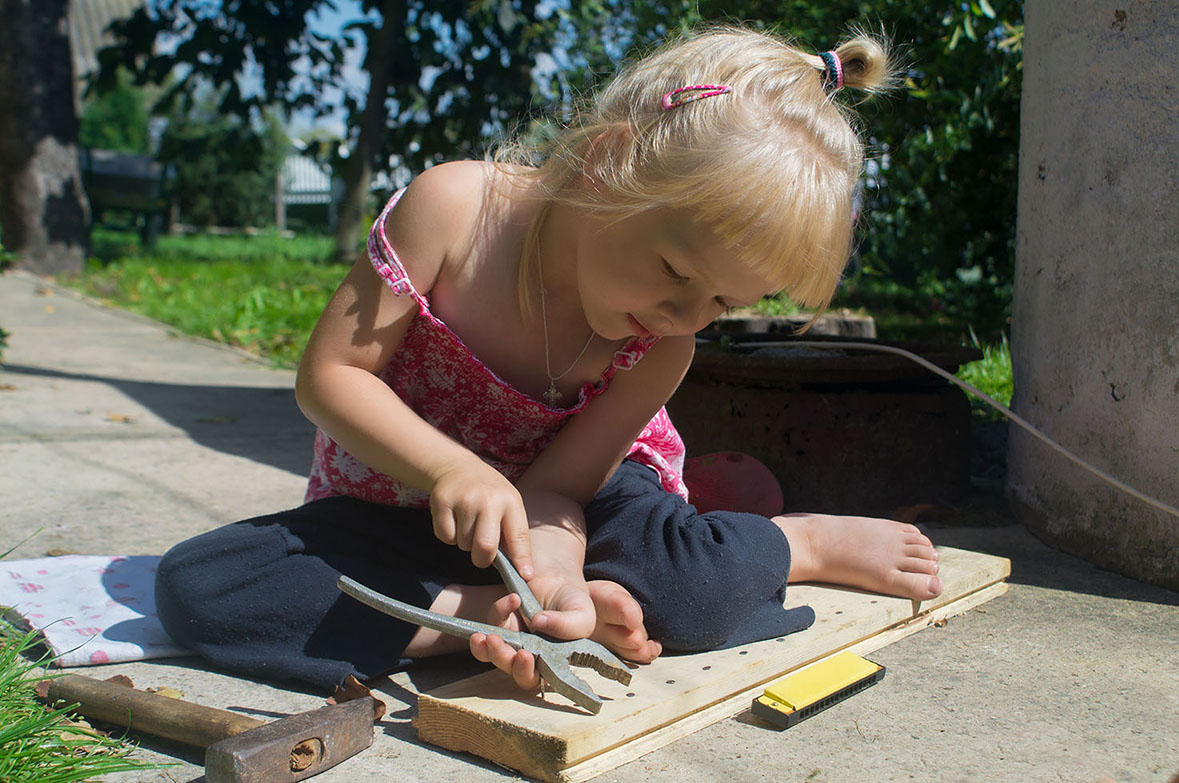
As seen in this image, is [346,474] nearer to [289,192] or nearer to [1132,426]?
[1132,426]

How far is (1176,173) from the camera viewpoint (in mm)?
1783

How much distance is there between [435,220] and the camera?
5.20 ft

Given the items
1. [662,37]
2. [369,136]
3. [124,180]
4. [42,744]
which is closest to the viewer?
[42,744]

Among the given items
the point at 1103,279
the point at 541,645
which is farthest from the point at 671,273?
the point at 1103,279

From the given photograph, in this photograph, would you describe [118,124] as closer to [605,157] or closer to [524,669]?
[605,157]

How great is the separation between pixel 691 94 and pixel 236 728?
1021 millimetres

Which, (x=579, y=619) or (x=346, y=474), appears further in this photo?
(x=346, y=474)

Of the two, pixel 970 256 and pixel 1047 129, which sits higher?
pixel 1047 129

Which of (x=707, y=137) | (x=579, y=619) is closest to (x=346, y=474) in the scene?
(x=579, y=619)

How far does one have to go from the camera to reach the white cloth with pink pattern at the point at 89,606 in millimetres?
1472

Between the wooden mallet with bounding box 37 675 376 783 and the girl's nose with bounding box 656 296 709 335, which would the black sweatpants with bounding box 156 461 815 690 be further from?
the girl's nose with bounding box 656 296 709 335

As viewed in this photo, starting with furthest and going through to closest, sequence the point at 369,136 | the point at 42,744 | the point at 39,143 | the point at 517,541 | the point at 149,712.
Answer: the point at 369,136
the point at 39,143
the point at 517,541
the point at 149,712
the point at 42,744

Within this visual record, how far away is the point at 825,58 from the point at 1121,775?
107 cm

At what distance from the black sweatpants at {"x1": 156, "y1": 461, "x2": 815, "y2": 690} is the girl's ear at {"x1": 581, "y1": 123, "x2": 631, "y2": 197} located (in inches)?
21.2
